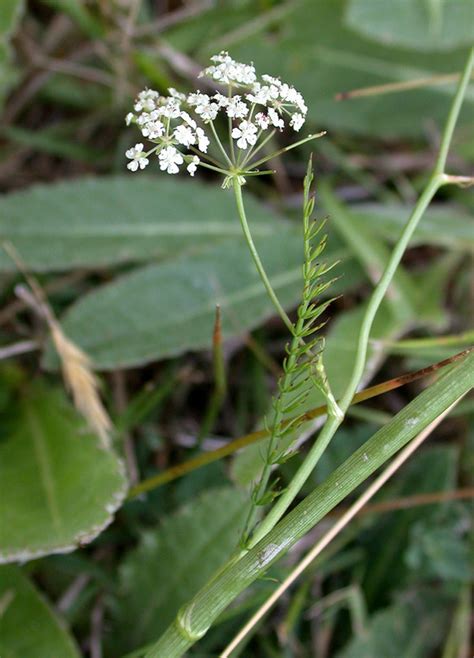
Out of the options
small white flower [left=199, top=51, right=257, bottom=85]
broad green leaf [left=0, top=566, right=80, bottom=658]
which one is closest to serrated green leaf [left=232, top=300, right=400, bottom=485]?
broad green leaf [left=0, top=566, right=80, bottom=658]

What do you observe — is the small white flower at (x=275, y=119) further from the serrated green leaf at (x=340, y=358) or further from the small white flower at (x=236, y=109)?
the serrated green leaf at (x=340, y=358)

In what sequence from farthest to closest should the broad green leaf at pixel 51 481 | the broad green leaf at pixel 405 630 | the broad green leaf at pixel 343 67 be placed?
the broad green leaf at pixel 343 67 → the broad green leaf at pixel 405 630 → the broad green leaf at pixel 51 481

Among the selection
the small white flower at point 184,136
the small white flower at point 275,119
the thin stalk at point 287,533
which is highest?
the small white flower at point 184,136

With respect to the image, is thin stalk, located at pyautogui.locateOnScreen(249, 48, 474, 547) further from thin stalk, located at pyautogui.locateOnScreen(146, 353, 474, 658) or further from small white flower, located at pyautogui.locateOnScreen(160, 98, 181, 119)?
small white flower, located at pyautogui.locateOnScreen(160, 98, 181, 119)

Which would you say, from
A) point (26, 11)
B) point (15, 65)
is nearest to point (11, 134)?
point (15, 65)

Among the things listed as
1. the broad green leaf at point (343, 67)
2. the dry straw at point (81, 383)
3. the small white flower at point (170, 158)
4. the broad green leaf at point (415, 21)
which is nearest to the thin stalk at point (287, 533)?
the small white flower at point (170, 158)

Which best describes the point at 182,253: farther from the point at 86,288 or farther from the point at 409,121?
the point at 409,121
